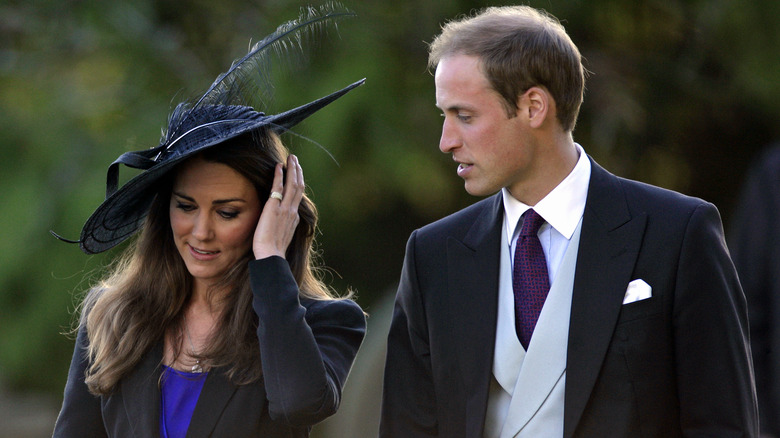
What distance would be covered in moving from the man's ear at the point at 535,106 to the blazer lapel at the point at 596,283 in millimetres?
232

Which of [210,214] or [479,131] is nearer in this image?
[479,131]

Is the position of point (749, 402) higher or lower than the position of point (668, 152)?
lower

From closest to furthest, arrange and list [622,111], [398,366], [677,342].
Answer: [677,342], [398,366], [622,111]

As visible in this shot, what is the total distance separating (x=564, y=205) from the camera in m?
3.15

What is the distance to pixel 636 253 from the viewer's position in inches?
119

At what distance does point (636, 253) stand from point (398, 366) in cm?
71

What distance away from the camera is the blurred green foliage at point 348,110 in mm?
5992

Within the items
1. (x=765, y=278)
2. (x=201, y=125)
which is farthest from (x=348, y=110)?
(x=201, y=125)

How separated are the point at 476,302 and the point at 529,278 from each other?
6.0 inches

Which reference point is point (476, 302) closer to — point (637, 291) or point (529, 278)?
point (529, 278)

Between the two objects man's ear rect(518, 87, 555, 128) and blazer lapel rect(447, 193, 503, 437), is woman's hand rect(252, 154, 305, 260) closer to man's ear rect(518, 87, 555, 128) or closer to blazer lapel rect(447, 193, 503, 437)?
blazer lapel rect(447, 193, 503, 437)

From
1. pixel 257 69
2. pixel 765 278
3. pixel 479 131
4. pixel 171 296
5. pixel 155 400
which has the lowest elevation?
pixel 765 278

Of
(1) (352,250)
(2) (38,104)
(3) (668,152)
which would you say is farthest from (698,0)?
(2) (38,104)

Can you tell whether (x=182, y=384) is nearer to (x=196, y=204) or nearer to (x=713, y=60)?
(x=196, y=204)
